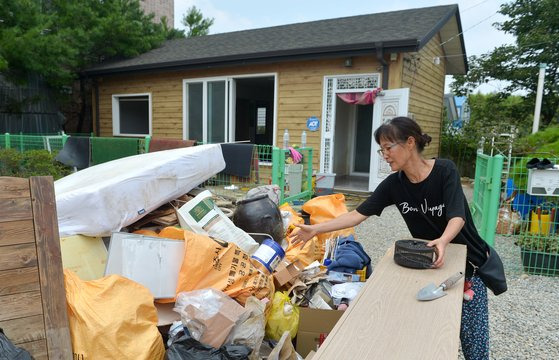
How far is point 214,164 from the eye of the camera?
12.8 ft

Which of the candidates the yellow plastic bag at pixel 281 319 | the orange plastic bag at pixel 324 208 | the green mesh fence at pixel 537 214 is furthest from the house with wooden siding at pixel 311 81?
the yellow plastic bag at pixel 281 319

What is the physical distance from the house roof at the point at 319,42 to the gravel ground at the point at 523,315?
411 centimetres

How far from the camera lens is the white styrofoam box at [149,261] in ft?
7.89

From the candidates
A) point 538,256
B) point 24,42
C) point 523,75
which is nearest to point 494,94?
point 523,75

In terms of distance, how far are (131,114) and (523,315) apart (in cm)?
1156

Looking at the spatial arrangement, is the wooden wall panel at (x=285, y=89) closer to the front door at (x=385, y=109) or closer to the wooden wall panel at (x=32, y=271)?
the front door at (x=385, y=109)

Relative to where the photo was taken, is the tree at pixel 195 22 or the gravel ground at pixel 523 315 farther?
the tree at pixel 195 22

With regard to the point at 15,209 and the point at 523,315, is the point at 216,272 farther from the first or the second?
the point at 523,315

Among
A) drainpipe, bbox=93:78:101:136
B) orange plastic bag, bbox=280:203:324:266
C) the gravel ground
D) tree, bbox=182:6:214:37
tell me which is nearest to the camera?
the gravel ground

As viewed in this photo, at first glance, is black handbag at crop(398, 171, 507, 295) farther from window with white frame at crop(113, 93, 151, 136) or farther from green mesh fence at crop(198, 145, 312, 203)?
window with white frame at crop(113, 93, 151, 136)

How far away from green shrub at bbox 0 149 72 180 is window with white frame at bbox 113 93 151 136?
12.8 feet

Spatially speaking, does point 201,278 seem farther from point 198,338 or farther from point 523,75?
point 523,75

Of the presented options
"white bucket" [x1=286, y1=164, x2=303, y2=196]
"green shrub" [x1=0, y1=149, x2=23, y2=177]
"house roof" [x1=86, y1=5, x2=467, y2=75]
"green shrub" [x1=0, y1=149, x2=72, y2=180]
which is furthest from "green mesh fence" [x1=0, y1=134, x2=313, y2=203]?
"house roof" [x1=86, y1=5, x2=467, y2=75]

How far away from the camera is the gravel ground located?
2.83m
